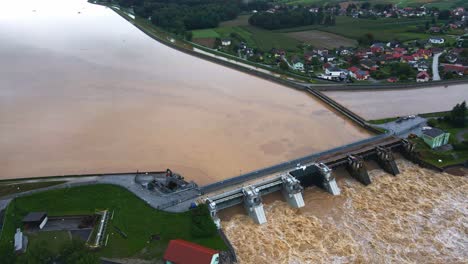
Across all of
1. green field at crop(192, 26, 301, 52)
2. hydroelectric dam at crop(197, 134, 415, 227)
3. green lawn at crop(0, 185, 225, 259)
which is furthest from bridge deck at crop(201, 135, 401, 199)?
green field at crop(192, 26, 301, 52)

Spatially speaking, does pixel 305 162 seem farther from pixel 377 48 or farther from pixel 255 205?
pixel 377 48

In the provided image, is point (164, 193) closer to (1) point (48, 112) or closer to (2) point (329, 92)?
(1) point (48, 112)

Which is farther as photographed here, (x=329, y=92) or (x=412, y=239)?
(x=329, y=92)

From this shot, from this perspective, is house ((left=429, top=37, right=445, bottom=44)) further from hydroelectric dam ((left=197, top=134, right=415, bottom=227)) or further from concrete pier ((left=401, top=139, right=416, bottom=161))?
concrete pier ((left=401, top=139, right=416, bottom=161))

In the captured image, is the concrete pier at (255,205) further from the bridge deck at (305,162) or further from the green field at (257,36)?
the green field at (257,36)

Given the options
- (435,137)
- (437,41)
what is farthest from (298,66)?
(437,41)

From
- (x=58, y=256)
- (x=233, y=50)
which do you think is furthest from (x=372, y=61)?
(x=58, y=256)

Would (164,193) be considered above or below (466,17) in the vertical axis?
below
